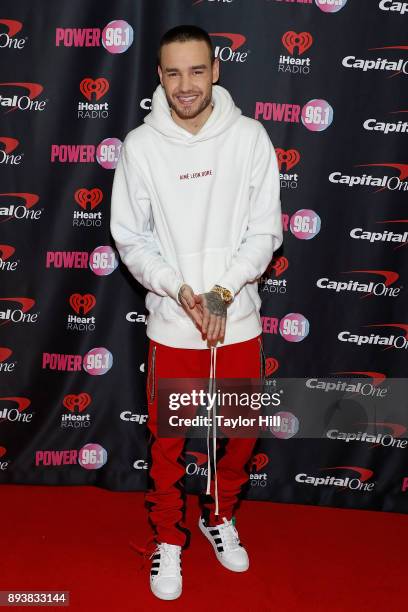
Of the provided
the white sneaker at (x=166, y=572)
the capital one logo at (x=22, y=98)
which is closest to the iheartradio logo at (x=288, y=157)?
the capital one logo at (x=22, y=98)

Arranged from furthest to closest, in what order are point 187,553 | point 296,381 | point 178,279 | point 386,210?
point 296,381
point 386,210
point 187,553
point 178,279

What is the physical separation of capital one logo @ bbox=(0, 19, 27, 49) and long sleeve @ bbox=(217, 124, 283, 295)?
114cm

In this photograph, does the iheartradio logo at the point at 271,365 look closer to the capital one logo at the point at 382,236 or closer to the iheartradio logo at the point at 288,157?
the capital one logo at the point at 382,236

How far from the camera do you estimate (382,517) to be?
296 cm

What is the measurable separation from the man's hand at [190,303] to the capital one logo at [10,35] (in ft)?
4.41

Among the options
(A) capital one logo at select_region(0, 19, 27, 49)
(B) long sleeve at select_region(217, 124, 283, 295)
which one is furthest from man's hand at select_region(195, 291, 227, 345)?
(A) capital one logo at select_region(0, 19, 27, 49)

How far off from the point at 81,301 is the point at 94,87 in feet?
3.02

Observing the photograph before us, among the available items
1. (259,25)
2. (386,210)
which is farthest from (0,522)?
(259,25)

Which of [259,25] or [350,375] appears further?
[350,375]

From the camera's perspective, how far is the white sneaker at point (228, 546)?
8.27ft

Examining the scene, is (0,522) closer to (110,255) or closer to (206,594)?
(206,594)

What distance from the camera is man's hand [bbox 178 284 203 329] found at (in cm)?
216

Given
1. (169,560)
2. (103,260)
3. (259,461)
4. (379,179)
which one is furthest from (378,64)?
(169,560)

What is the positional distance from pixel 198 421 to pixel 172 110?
124 centimetres
